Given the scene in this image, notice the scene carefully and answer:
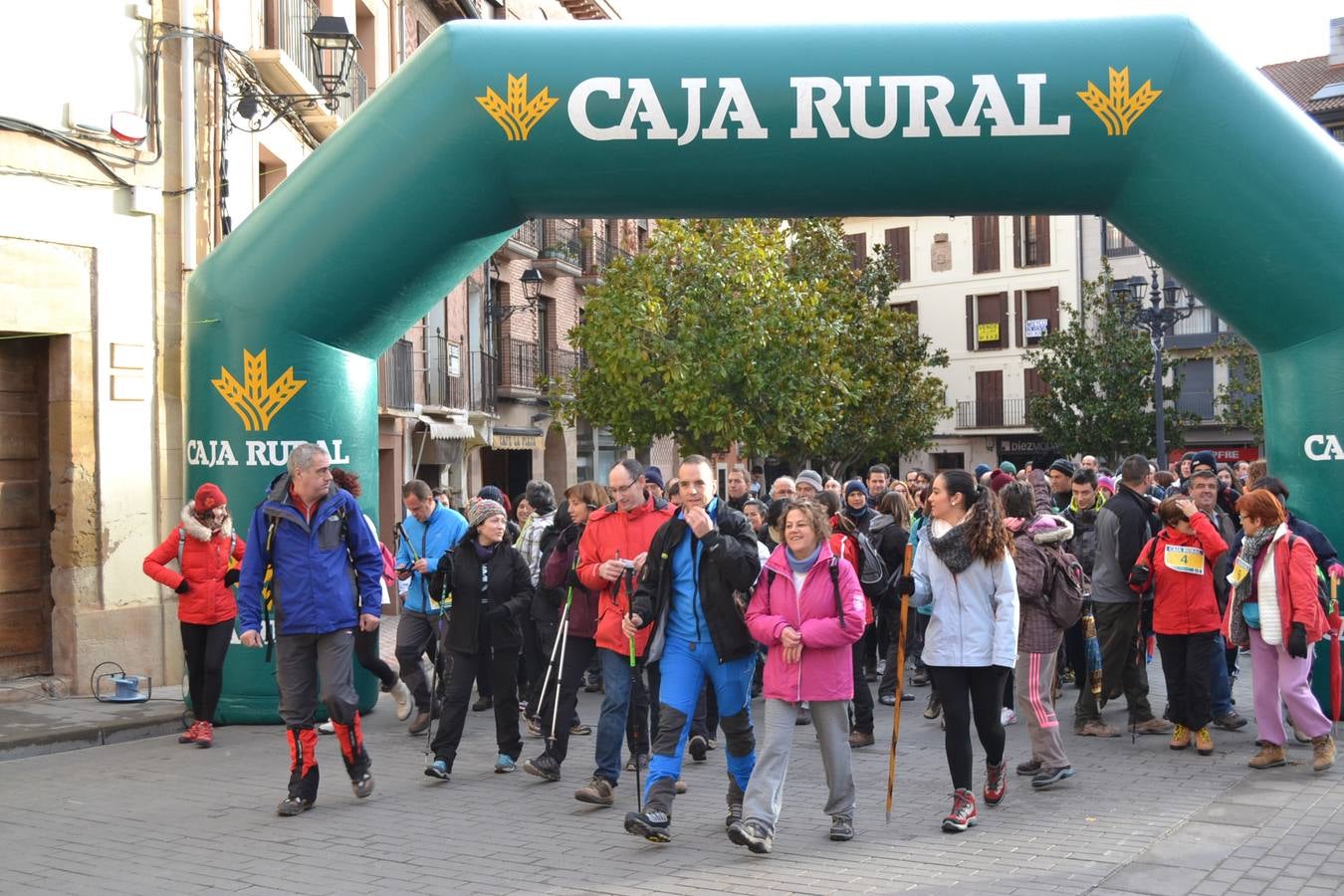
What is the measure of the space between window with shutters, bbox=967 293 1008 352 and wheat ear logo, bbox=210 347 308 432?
1571 inches

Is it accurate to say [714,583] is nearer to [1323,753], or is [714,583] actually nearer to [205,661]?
[1323,753]

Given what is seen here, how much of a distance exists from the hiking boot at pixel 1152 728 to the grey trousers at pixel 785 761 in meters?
3.46

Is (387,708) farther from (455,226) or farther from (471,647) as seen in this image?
(455,226)

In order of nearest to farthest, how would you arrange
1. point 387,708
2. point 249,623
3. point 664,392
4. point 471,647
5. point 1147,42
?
point 249,623 < point 471,647 < point 1147,42 < point 387,708 < point 664,392

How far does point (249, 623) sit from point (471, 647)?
1.42m

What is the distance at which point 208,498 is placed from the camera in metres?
9.44

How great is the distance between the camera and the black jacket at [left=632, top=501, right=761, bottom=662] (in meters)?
6.63

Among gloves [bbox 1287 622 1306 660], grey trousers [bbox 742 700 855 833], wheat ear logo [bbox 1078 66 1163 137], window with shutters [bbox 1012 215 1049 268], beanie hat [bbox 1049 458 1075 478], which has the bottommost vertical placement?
grey trousers [bbox 742 700 855 833]

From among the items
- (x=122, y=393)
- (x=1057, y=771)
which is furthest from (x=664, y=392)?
(x=1057, y=771)

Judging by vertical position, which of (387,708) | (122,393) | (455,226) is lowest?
(387,708)

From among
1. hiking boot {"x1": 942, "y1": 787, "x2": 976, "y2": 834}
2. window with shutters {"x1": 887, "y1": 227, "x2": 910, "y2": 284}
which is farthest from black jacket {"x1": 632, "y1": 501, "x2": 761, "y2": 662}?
window with shutters {"x1": 887, "y1": 227, "x2": 910, "y2": 284}

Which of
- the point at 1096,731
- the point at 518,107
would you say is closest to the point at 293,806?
the point at 518,107

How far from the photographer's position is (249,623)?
7.28 metres

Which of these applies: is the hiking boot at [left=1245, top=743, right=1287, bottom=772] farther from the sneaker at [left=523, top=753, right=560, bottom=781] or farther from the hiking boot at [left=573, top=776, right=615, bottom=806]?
the sneaker at [left=523, top=753, right=560, bottom=781]
